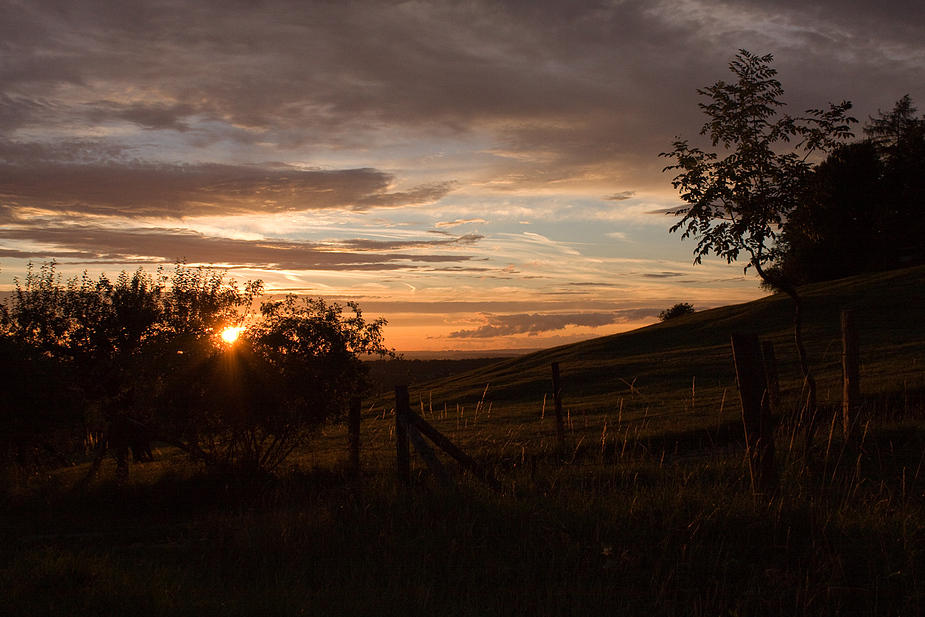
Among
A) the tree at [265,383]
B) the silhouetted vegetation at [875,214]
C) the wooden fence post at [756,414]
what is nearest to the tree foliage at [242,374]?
the tree at [265,383]

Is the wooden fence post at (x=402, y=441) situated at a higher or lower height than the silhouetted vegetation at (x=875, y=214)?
lower

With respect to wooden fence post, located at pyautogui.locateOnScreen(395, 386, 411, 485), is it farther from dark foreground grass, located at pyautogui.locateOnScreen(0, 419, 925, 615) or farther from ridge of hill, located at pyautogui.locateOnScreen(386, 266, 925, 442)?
ridge of hill, located at pyautogui.locateOnScreen(386, 266, 925, 442)

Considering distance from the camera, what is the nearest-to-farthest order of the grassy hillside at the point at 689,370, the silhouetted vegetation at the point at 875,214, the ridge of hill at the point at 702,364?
the grassy hillside at the point at 689,370 → the ridge of hill at the point at 702,364 → the silhouetted vegetation at the point at 875,214

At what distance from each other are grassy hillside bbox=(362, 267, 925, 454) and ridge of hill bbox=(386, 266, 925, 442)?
6cm

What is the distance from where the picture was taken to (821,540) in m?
6.38

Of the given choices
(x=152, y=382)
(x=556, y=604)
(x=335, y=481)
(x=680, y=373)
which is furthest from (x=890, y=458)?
(x=680, y=373)

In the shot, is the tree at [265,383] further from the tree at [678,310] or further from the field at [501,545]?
the tree at [678,310]

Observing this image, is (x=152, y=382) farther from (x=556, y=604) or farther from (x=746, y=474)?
(x=746, y=474)

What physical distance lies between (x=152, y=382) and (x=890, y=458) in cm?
1424

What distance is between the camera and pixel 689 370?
3209cm

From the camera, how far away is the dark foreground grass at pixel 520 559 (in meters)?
5.67

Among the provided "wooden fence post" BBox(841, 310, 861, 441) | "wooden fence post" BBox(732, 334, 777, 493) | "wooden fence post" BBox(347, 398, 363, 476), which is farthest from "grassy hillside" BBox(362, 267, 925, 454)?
"wooden fence post" BBox(732, 334, 777, 493)

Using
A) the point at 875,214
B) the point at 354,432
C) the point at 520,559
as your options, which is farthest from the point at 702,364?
the point at 875,214

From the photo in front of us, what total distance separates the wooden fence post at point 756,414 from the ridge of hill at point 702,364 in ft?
21.9
